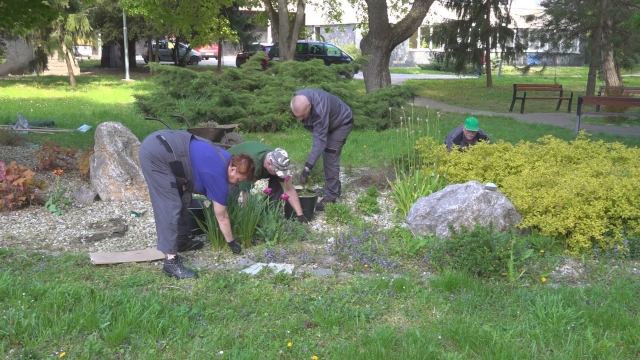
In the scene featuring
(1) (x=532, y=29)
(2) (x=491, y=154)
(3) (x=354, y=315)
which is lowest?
(3) (x=354, y=315)

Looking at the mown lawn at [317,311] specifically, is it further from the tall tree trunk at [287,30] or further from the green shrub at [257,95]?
the tall tree trunk at [287,30]

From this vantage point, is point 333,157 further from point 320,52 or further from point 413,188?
point 320,52

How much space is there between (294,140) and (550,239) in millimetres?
5834

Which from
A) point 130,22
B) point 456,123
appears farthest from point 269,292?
point 130,22

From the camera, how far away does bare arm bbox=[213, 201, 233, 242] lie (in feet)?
15.8

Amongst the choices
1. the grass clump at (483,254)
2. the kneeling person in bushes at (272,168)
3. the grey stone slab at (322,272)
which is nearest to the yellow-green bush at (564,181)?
the grass clump at (483,254)

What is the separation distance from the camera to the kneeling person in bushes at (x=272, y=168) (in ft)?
17.5

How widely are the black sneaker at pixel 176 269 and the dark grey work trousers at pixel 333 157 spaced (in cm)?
235

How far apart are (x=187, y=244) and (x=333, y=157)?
1.95 m

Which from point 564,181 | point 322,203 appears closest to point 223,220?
point 322,203

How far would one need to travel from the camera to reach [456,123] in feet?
43.5

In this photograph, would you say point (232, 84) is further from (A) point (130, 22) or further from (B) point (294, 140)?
(A) point (130, 22)

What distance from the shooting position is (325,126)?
20.9 feet

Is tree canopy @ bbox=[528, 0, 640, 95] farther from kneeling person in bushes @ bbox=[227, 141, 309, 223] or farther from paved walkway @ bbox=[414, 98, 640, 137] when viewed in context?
kneeling person in bushes @ bbox=[227, 141, 309, 223]
